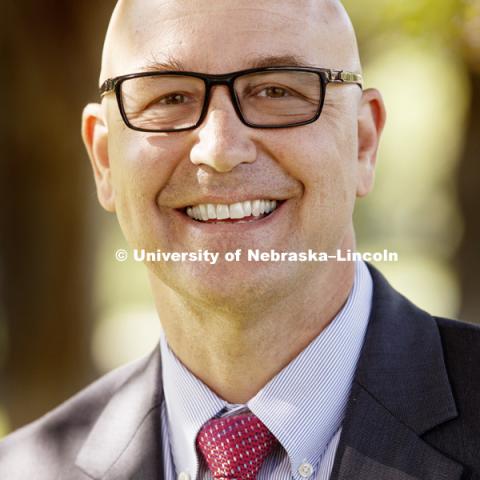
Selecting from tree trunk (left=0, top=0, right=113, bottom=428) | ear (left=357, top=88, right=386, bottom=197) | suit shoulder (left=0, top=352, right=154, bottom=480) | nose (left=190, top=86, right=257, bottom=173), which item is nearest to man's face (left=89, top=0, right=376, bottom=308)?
nose (left=190, top=86, right=257, bottom=173)

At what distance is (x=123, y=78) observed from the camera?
2.72m

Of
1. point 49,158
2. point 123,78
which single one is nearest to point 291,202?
point 123,78

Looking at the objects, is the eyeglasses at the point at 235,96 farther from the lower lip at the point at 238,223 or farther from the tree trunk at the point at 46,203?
A: the tree trunk at the point at 46,203

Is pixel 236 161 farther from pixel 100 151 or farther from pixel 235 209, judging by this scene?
pixel 100 151

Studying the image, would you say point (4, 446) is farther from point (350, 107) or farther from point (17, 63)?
point (17, 63)

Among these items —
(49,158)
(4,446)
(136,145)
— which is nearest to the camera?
(136,145)

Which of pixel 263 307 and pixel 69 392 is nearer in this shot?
pixel 263 307

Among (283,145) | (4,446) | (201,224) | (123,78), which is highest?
(123,78)

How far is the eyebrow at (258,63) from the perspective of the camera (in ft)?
8.37

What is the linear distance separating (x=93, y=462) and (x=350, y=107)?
1.39 m

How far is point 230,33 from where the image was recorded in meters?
2.54

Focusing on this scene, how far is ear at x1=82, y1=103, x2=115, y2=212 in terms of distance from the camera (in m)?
3.01

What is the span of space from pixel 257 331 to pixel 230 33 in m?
0.89

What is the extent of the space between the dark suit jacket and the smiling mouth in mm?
510
